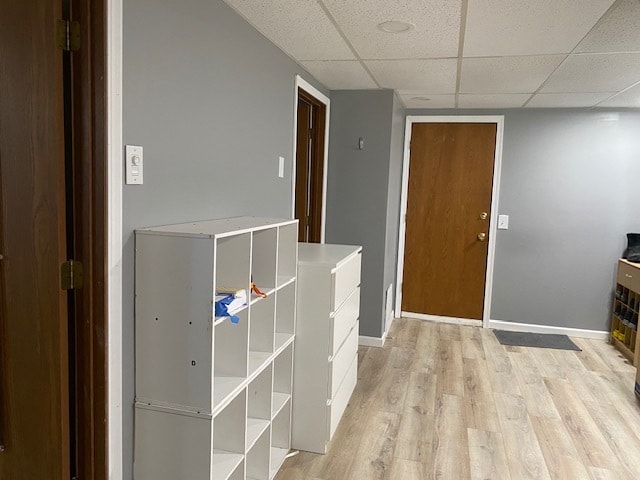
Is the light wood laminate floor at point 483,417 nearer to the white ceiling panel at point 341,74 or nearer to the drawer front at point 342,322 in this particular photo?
the drawer front at point 342,322

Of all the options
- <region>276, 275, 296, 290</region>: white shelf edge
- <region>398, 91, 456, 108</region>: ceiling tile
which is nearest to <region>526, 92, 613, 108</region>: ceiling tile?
<region>398, 91, 456, 108</region>: ceiling tile

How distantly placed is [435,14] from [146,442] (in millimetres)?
2136

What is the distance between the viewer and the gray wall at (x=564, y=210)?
4336 millimetres

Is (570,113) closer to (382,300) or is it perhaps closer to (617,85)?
(617,85)

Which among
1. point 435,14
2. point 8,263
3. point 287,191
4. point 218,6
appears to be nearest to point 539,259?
point 287,191

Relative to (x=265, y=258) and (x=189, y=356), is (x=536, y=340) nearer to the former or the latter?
(x=265, y=258)

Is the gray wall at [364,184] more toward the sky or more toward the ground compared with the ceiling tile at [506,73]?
more toward the ground

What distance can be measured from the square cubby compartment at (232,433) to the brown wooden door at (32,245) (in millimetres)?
543

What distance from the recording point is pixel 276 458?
7.65 ft

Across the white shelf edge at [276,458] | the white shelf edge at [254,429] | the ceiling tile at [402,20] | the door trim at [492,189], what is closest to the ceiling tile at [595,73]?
the ceiling tile at [402,20]

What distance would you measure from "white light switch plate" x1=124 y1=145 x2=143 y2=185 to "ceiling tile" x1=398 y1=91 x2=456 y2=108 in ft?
9.44

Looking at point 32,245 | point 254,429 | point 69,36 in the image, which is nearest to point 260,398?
point 254,429

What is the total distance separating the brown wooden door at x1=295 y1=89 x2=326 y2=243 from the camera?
152 inches

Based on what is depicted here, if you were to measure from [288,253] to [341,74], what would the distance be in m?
1.69
